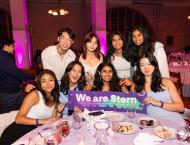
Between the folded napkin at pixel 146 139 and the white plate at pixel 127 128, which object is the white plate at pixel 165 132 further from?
the white plate at pixel 127 128

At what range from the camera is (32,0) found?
447 inches

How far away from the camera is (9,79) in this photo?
3770 millimetres

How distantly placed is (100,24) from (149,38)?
20.3ft

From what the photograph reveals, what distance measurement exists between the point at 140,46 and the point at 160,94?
907 mm

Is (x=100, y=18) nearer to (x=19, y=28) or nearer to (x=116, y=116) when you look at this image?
(x=19, y=28)

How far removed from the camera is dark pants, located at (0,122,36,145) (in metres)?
2.42

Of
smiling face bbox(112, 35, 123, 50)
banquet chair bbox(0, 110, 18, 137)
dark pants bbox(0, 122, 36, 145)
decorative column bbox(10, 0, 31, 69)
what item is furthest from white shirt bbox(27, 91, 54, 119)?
decorative column bbox(10, 0, 31, 69)

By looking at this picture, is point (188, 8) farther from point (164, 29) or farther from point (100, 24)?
point (100, 24)

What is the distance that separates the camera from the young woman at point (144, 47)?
3.23m

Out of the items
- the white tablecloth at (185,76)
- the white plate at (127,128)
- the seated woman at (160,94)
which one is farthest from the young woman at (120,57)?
the white tablecloth at (185,76)

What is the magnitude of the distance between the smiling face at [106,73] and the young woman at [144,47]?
49 centimetres

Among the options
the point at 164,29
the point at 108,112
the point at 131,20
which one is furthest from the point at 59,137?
the point at 164,29

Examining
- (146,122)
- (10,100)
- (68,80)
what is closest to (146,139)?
(146,122)

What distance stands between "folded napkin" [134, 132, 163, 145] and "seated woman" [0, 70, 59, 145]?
938 mm
